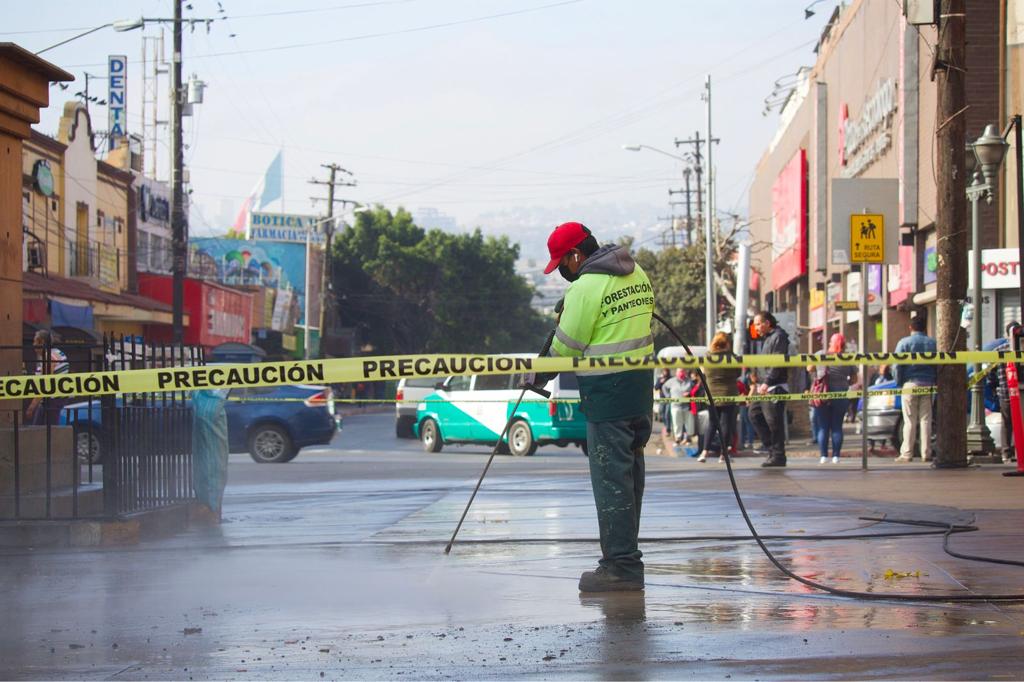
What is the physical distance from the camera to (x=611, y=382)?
6762 millimetres

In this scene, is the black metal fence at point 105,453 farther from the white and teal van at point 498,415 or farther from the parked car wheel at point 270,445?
the white and teal van at point 498,415

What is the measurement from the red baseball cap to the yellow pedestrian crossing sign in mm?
9801

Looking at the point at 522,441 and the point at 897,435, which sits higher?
the point at 897,435

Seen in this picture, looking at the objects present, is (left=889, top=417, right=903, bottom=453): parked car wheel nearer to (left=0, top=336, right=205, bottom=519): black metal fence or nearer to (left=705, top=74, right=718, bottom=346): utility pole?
(left=0, top=336, right=205, bottom=519): black metal fence

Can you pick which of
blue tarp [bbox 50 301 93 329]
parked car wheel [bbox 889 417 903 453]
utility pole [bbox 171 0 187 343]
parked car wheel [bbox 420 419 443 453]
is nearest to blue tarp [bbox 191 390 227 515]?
parked car wheel [bbox 889 417 903 453]

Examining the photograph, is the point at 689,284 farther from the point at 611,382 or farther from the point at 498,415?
the point at 611,382

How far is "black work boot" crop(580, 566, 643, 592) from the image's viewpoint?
6.61 m

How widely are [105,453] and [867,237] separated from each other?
33.1 ft

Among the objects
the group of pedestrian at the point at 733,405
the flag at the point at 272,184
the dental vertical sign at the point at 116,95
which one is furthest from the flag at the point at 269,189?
the group of pedestrian at the point at 733,405

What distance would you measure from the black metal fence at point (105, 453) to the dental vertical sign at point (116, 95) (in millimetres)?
43520

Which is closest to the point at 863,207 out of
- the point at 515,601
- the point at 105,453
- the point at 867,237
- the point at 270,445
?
the point at 867,237

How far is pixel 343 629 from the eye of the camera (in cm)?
586

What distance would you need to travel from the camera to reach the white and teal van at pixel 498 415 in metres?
23.3

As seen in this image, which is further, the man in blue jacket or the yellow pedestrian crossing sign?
the yellow pedestrian crossing sign
